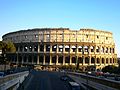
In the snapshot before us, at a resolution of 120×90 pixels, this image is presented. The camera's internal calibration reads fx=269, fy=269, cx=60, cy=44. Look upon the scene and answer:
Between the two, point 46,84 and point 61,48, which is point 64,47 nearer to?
point 61,48

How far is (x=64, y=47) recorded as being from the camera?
163 metres

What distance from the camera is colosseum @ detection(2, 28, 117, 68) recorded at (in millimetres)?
162025

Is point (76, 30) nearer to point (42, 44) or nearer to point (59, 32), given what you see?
point (59, 32)

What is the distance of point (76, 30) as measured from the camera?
164 meters

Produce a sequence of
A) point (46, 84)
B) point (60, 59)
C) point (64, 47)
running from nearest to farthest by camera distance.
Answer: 1. point (46, 84)
2. point (64, 47)
3. point (60, 59)

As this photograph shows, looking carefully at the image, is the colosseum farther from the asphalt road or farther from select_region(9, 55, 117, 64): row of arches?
the asphalt road

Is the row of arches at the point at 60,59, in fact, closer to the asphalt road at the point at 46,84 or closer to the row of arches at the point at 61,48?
the row of arches at the point at 61,48

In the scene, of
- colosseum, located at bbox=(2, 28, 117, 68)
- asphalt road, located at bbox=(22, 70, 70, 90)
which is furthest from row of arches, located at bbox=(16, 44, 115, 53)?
asphalt road, located at bbox=(22, 70, 70, 90)

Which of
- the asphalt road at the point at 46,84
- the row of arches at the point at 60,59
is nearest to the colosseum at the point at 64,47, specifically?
the row of arches at the point at 60,59

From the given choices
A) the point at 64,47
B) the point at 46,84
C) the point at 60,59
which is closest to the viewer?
the point at 46,84

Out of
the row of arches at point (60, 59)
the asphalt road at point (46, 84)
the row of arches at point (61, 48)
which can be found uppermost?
the row of arches at point (61, 48)

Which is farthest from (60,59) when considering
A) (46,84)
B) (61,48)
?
(46,84)

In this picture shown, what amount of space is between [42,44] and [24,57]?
1671 cm

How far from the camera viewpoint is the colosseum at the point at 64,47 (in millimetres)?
162025
